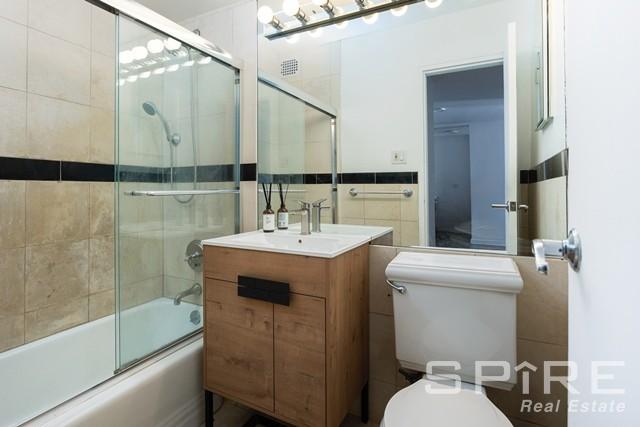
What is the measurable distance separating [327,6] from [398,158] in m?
0.89

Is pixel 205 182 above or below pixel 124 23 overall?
below

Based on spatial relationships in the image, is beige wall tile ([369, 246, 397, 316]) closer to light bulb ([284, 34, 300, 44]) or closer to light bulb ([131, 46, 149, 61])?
light bulb ([284, 34, 300, 44])

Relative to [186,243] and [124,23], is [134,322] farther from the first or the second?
[124,23]

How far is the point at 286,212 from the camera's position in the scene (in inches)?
72.8

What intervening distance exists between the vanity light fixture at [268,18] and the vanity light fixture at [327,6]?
10.5 inches

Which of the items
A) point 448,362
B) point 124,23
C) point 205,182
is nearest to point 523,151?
point 448,362

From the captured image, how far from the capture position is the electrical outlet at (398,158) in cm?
153

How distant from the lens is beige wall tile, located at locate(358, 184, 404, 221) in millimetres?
1553

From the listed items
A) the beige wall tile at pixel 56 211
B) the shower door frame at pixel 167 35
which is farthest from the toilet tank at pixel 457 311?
the beige wall tile at pixel 56 211

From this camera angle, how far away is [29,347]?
5.20 feet

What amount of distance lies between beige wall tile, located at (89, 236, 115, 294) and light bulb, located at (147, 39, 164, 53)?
110 cm

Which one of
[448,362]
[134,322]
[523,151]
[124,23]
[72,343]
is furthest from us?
[72,343]

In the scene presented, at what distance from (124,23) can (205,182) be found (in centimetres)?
86

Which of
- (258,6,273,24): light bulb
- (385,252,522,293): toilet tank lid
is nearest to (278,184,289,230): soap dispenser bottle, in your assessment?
(385,252,522,293): toilet tank lid
